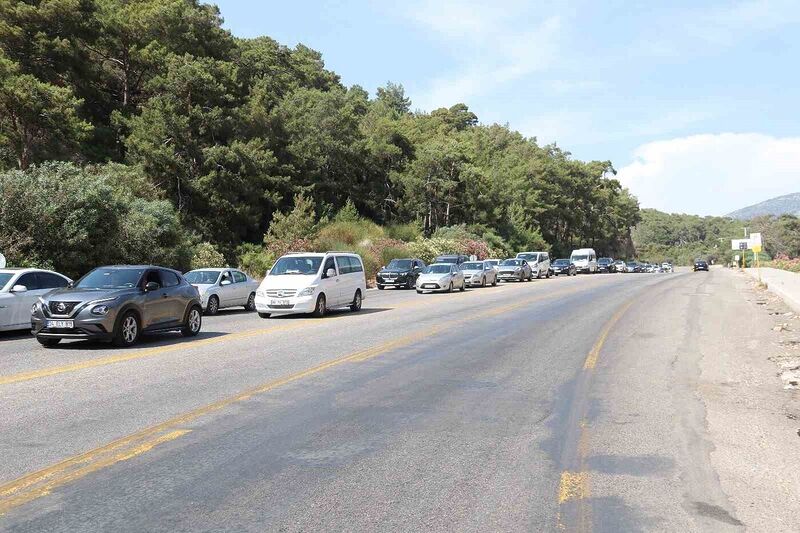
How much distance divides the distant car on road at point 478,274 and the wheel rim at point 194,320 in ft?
81.8

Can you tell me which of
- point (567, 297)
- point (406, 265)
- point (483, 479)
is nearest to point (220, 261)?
point (406, 265)

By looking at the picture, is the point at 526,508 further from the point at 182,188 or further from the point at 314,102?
the point at 314,102

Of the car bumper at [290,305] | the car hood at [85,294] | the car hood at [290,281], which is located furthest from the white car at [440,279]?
the car hood at [85,294]

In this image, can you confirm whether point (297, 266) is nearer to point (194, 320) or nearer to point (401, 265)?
point (194, 320)

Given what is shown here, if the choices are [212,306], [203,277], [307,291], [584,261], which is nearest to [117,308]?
[307,291]

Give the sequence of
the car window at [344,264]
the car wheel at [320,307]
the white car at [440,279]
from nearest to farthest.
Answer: the car wheel at [320,307] → the car window at [344,264] → the white car at [440,279]

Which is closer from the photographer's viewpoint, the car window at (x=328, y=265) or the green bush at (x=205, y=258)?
the car window at (x=328, y=265)

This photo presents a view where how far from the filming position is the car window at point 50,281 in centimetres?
1535

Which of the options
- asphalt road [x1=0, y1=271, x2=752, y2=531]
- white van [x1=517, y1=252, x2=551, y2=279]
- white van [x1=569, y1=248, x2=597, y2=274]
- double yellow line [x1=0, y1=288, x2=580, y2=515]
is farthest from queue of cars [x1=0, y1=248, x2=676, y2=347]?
white van [x1=569, y1=248, x2=597, y2=274]

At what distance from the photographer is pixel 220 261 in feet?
118

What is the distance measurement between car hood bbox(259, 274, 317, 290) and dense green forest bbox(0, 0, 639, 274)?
841 cm

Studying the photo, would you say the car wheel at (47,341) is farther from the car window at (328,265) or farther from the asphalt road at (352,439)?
the car window at (328,265)

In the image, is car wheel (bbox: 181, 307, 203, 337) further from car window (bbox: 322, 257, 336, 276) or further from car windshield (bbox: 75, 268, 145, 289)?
car window (bbox: 322, 257, 336, 276)

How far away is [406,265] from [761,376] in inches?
1059
